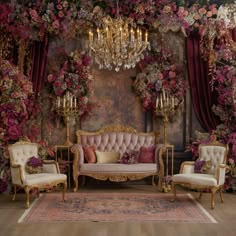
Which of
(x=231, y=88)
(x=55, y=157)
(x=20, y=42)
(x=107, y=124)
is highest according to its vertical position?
(x=20, y=42)

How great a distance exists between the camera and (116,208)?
6.63 metres

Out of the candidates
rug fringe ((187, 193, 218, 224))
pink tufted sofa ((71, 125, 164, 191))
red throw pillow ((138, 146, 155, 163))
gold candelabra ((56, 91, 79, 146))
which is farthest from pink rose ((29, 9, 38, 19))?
rug fringe ((187, 193, 218, 224))

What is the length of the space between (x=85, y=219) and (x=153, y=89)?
142 inches

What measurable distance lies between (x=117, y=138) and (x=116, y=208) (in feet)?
7.97

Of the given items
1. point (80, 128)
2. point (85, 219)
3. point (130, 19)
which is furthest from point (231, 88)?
point (85, 219)

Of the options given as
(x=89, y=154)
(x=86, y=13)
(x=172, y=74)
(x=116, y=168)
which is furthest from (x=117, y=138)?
(x=86, y=13)

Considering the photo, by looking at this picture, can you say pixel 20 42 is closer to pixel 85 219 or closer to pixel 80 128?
pixel 80 128

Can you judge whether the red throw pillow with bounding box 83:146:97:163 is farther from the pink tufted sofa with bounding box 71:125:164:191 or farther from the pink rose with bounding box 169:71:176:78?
the pink rose with bounding box 169:71:176:78

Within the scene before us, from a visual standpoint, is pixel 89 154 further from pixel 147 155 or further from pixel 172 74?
pixel 172 74

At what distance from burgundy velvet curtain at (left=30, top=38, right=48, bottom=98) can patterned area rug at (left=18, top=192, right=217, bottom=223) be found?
6.93 ft

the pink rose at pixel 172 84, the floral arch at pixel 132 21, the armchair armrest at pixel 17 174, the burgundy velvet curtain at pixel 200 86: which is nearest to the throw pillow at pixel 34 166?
the armchair armrest at pixel 17 174

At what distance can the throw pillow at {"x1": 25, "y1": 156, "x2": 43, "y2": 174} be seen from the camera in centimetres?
737

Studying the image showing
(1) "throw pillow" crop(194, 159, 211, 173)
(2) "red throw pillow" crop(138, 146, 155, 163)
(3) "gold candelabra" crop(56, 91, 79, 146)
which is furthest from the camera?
(3) "gold candelabra" crop(56, 91, 79, 146)

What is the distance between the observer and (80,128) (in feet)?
29.6
